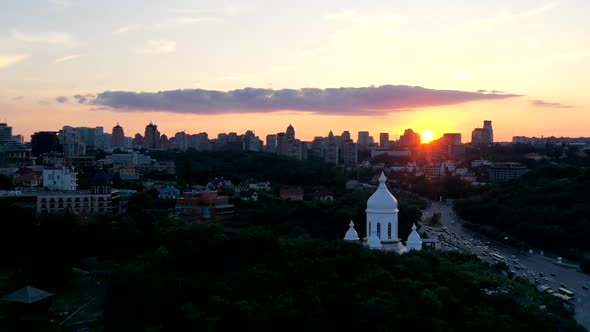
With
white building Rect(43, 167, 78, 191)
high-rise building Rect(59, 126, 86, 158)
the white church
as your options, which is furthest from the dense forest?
high-rise building Rect(59, 126, 86, 158)

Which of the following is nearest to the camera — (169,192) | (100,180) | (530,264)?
(530,264)

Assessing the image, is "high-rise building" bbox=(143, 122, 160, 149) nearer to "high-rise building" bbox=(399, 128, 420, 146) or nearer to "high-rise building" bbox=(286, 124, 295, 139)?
→ "high-rise building" bbox=(286, 124, 295, 139)

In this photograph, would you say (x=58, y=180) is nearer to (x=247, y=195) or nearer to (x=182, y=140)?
(x=247, y=195)

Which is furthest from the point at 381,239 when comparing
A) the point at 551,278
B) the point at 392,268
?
the point at 551,278

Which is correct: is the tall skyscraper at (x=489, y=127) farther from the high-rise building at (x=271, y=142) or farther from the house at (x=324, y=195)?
the house at (x=324, y=195)

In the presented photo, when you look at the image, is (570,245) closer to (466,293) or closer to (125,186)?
(466,293)

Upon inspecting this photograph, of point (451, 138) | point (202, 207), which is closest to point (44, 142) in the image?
point (202, 207)
